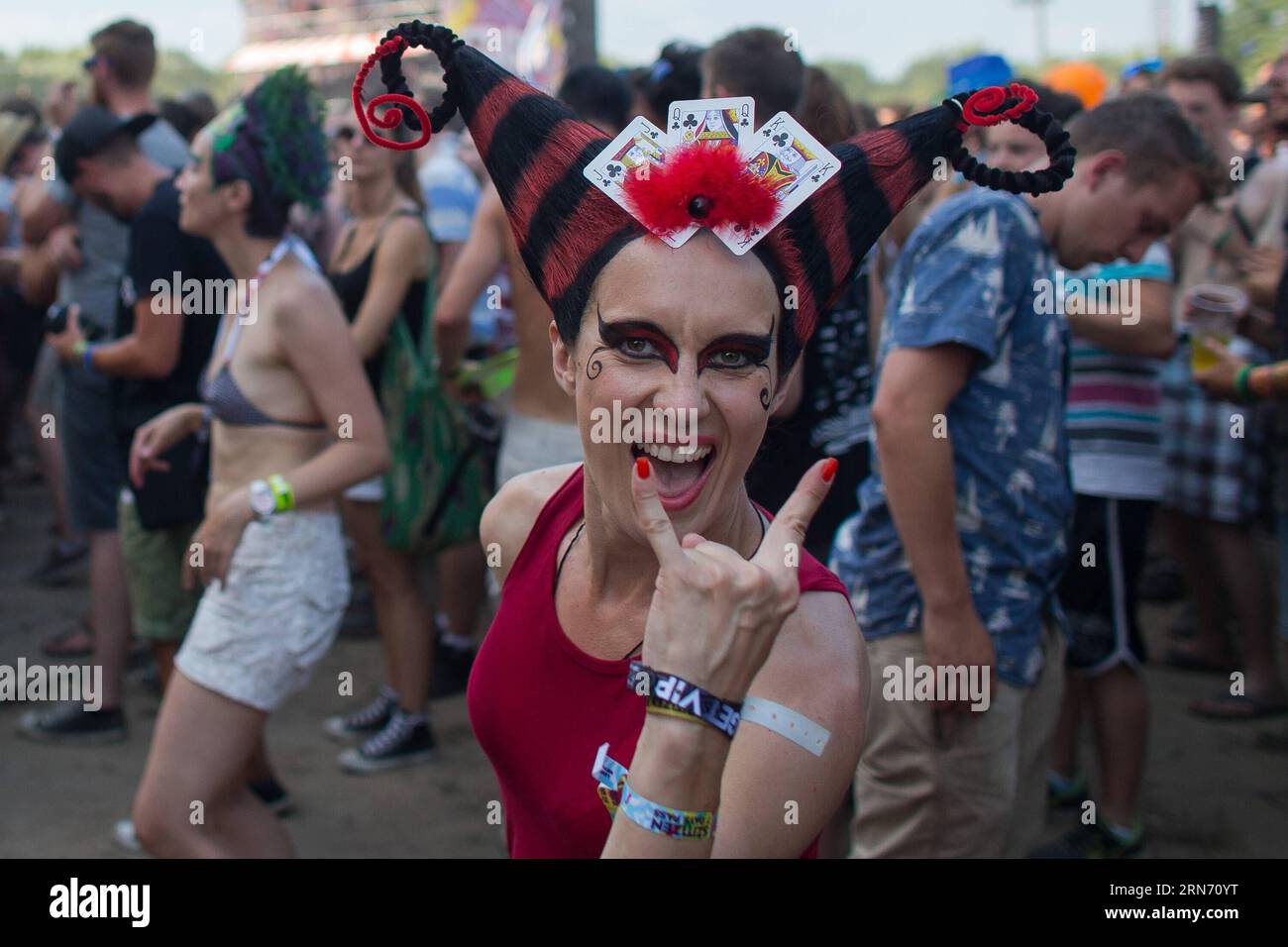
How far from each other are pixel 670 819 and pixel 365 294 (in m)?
3.75

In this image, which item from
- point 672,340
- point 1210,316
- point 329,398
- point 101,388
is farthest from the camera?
point 101,388

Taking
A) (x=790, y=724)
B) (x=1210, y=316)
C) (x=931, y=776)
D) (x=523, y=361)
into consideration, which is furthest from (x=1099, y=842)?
(x=790, y=724)

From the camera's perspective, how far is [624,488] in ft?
5.95

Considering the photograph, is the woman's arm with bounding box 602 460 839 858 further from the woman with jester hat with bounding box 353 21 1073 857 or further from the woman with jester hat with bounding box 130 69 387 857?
the woman with jester hat with bounding box 130 69 387 857

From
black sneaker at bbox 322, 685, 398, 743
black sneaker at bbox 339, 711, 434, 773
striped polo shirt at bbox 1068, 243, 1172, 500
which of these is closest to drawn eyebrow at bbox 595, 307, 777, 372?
striped polo shirt at bbox 1068, 243, 1172, 500

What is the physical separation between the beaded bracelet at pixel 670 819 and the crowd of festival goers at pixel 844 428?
0.92 m

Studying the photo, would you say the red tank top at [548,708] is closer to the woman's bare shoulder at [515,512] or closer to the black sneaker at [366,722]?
the woman's bare shoulder at [515,512]

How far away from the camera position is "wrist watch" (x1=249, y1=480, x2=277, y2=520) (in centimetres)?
333

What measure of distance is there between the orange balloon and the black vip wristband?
5859mm

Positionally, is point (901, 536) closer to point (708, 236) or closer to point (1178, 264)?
point (708, 236)

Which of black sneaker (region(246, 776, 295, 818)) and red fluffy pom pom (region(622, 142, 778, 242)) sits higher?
red fluffy pom pom (region(622, 142, 778, 242))

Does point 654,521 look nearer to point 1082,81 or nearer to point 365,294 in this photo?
point 365,294

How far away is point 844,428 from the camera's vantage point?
354cm
